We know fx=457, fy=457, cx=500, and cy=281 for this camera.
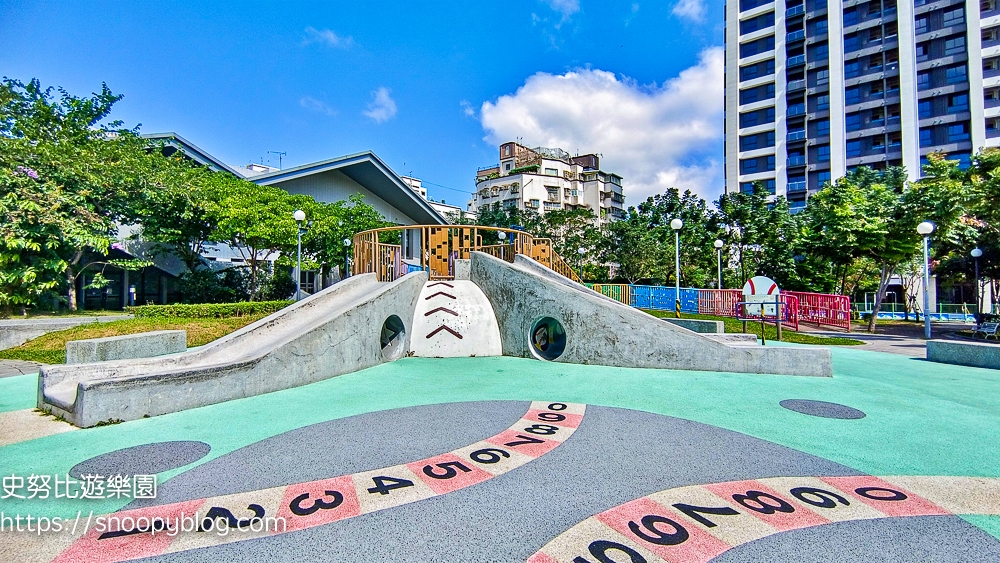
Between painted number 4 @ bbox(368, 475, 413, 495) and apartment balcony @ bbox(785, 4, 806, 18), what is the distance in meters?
63.6

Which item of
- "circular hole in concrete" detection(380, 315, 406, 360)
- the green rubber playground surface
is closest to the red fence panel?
the green rubber playground surface

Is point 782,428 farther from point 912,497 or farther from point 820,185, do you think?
point 820,185

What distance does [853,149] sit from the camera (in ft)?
153

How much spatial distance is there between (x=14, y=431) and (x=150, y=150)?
70.3 ft

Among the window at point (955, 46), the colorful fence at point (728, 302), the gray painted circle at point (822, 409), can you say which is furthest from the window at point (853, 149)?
the gray painted circle at point (822, 409)

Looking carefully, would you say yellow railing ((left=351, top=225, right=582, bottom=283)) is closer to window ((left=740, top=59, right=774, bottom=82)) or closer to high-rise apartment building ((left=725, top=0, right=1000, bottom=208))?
high-rise apartment building ((left=725, top=0, right=1000, bottom=208))

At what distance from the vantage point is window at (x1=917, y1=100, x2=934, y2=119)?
4378 cm

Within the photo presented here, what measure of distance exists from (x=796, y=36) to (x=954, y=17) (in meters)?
12.6

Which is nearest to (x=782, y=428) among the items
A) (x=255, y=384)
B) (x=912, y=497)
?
Result: (x=912, y=497)

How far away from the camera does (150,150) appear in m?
22.1

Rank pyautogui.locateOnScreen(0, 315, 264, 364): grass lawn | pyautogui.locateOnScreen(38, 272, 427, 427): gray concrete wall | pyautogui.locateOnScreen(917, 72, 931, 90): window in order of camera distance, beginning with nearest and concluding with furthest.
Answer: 1. pyautogui.locateOnScreen(38, 272, 427, 427): gray concrete wall
2. pyautogui.locateOnScreen(0, 315, 264, 364): grass lawn
3. pyautogui.locateOnScreen(917, 72, 931, 90): window

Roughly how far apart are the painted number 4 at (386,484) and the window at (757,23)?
209 feet

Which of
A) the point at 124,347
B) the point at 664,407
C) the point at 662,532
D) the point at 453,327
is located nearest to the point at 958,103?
the point at 453,327

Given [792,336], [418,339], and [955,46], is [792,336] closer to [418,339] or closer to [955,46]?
[418,339]
